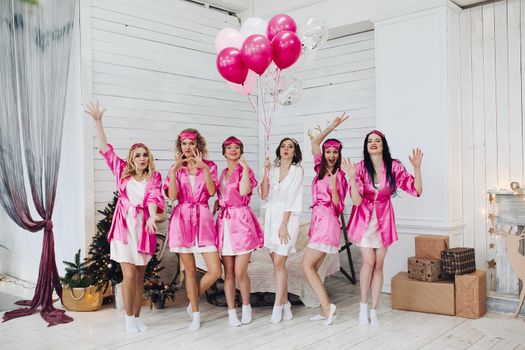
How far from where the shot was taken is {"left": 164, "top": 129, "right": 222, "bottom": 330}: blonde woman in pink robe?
150 inches

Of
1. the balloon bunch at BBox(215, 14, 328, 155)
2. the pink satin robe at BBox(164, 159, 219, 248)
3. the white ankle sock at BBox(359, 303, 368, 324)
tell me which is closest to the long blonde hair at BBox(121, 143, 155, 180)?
the pink satin robe at BBox(164, 159, 219, 248)

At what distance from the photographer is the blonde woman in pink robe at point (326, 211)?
391 centimetres

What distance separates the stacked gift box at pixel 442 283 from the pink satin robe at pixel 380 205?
1.73 feet

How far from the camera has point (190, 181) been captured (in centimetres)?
384

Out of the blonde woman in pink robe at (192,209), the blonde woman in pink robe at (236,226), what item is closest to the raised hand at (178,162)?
the blonde woman in pink robe at (192,209)

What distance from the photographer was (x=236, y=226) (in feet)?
12.7

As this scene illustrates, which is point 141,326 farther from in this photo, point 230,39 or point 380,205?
point 230,39

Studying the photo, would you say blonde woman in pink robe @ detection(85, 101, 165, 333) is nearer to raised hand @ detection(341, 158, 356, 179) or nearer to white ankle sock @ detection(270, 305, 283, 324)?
white ankle sock @ detection(270, 305, 283, 324)

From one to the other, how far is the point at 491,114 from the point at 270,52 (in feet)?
7.39

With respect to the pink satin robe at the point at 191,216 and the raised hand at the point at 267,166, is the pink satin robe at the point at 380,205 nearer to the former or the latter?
the raised hand at the point at 267,166

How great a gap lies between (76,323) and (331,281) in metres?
2.69

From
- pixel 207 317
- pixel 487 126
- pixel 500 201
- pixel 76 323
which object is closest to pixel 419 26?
pixel 487 126

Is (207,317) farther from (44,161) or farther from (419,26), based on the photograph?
(419,26)

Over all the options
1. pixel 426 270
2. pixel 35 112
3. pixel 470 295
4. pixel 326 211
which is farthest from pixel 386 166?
pixel 35 112
